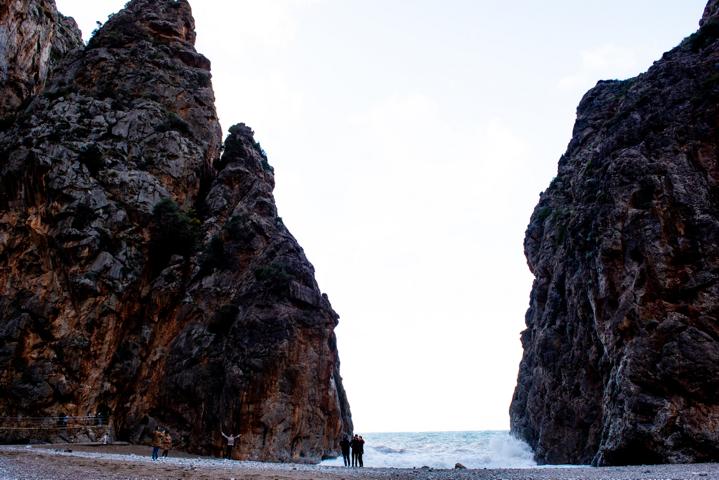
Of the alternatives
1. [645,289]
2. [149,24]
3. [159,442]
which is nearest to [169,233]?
[159,442]

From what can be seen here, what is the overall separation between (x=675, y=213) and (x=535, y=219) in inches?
1106

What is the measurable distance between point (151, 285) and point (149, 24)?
28534 millimetres

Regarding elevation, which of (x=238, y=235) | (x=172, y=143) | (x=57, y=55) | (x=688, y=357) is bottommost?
(x=688, y=357)

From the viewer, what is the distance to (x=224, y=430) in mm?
33188

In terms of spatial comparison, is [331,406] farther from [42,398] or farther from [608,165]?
[608,165]

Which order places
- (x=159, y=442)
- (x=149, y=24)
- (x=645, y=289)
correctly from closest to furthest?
1. (x=159, y=442)
2. (x=645, y=289)
3. (x=149, y=24)

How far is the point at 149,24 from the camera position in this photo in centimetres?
5509

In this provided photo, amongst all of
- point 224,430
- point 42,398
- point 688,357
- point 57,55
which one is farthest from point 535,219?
point 57,55

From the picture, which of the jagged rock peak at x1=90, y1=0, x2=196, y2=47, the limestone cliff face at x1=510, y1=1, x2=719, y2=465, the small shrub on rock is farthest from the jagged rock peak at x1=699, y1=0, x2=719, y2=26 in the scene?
the jagged rock peak at x1=90, y1=0, x2=196, y2=47

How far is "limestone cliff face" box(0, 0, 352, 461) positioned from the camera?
112 feet

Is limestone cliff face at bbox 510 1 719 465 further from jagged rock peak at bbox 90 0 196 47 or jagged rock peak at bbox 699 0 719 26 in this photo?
jagged rock peak at bbox 90 0 196 47

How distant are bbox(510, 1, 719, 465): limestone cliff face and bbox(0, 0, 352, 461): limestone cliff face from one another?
16094 millimetres

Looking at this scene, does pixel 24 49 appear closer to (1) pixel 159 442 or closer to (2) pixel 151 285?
(2) pixel 151 285

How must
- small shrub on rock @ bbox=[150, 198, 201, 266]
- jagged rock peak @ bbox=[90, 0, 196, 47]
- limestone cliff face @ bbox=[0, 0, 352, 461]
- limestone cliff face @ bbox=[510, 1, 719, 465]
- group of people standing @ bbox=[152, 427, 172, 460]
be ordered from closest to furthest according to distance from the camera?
group of people standing @ bbox=[152, 427, 172, 460] → limestone cliff face @ bbox=[510, 1, 719, 465] → limestone cliff face @ bbox=[0, 0, 352, 461] → small shrub on rock @ bbox=[150, 198, 201, 266] → jagged rock peak @ bbox=[90, 0, 196, 47]
